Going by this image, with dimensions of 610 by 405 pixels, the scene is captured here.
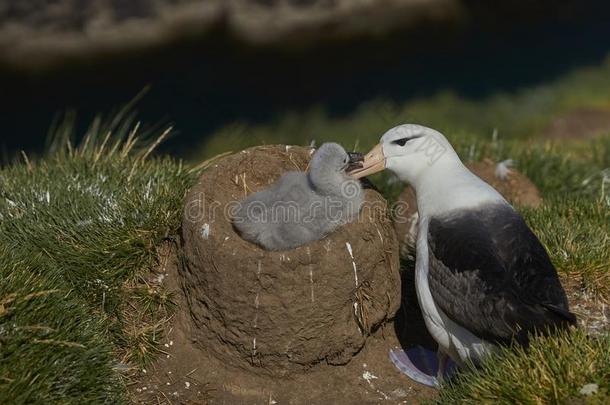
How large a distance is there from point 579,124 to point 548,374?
8.95 meters

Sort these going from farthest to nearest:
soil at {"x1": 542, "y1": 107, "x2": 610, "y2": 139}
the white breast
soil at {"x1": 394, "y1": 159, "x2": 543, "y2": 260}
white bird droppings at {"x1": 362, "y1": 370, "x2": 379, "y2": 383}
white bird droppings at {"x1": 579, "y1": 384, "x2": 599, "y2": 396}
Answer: soil at {"x1": 542, "y1": 107, "x2": 610, "y2": 139} → soil at {"x1": 394, "y1": 159, "x2": 543, "y2": 260} → white bird droppings at {"x1": 362, "y1": 370, "x2": 379, "y2": 383} → the white breast → white bird droppings at {"x1": 579, "y1": 384, "x2": 599, "y2": 396}

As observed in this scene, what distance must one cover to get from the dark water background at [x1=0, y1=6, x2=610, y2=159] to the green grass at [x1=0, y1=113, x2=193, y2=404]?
445 cm

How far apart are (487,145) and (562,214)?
184 cm

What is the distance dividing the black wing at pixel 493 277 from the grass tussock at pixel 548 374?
0.40ft

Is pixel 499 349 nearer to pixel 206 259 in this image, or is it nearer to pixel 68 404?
pixel 206 259

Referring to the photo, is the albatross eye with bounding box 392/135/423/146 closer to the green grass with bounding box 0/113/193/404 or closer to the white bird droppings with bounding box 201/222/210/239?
the white bird droppings with bounding box 201/222/210/239

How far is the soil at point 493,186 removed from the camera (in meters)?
5.82

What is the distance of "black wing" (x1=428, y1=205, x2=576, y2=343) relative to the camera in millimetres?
4027

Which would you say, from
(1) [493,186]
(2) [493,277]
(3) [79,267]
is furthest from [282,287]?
(1) [493,186]

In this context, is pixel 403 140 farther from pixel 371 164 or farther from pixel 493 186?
pixel 493 186

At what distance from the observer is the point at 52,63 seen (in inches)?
414

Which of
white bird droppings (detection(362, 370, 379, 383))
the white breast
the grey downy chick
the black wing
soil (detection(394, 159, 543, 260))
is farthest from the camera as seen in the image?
soil (detection(394, 159, 543, 260))

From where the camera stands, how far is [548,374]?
12.3 feet
